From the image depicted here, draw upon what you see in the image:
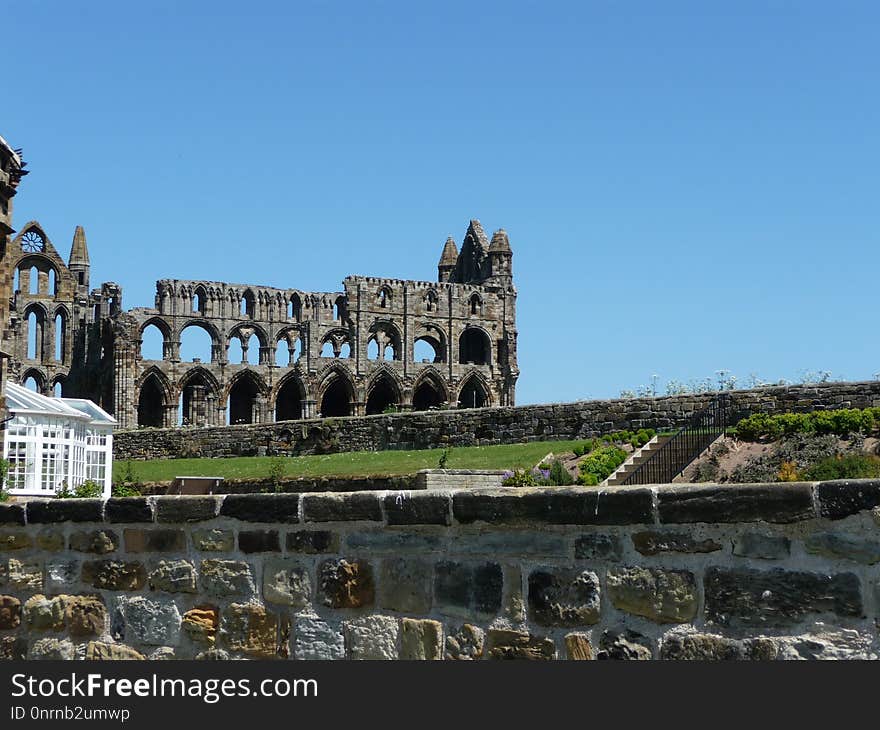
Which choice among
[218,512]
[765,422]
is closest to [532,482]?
[765,422]

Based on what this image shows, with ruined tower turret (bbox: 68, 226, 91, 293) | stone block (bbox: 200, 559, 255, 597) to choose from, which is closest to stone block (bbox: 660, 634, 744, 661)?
stone block (bbox: 200, 559, 255, 597)

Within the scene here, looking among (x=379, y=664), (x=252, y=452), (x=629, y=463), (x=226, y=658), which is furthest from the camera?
(x=252, y=452)

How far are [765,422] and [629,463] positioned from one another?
9.62 feet

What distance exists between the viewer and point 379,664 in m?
Answer: 5.38

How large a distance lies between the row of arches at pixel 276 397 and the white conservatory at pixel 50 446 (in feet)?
99.2

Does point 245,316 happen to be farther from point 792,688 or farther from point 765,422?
point 792,688

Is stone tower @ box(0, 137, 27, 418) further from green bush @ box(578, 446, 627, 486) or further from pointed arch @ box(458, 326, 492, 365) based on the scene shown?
pointed arch @ box(458, 326, 492, 365)

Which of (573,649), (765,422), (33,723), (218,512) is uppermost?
(765,422)

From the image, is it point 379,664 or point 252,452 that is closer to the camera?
point 379,664

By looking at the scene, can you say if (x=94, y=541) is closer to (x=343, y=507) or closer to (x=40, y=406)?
(x=343, y=507)

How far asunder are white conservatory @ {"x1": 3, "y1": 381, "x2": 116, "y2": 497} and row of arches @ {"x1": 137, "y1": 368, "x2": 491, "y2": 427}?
30.2 metres

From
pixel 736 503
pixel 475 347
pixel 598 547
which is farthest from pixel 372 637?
pixel 475 347

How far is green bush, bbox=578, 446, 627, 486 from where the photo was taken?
2358cm

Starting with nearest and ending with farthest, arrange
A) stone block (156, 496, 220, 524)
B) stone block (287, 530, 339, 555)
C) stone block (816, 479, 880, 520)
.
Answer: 1. stone block (816, 479, 880, 520)
2. stone block (287, 530, 339, 555)
3. stone block (156, 496, 220, 524)
